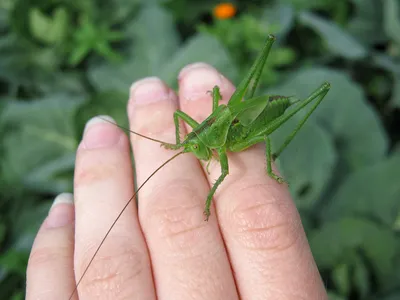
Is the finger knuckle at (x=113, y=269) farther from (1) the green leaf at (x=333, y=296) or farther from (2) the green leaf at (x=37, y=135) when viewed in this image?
(2) the green leaf at (x=37, y=135)

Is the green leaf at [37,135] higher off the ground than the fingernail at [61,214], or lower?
higher

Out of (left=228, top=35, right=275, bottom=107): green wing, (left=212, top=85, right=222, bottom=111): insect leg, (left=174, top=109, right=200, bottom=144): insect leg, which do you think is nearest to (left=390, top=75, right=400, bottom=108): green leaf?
(left=228, top=35, right=275, bottom=107): green wing

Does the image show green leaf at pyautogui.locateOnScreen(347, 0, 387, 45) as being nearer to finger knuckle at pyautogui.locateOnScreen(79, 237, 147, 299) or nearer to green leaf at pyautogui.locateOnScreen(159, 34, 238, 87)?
green leaf at pyautogui.locateOnScreen(159, 34, 238, 87)

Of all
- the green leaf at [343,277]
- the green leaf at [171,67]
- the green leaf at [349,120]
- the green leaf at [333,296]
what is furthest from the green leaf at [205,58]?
the green leaf at [333,296]

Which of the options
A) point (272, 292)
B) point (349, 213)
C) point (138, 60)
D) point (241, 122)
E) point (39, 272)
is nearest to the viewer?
point (272, 292)

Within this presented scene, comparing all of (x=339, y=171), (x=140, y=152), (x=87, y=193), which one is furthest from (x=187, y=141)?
(x=339, y=171)

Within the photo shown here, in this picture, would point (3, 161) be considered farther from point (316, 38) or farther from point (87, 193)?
point (316, 38)
